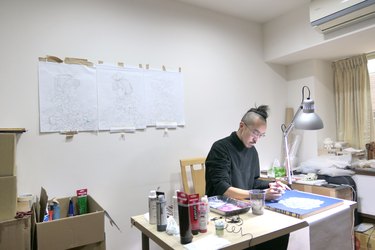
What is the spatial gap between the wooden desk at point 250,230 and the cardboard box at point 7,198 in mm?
766

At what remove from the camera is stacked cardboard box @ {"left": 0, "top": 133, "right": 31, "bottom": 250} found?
5.17ft

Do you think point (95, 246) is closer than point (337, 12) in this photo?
Yes

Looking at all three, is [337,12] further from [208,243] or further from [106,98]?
[208,243]

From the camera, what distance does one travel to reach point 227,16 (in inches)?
129

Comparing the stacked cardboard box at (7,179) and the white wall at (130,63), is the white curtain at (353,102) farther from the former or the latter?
the stacked cardboard box at (7,179)

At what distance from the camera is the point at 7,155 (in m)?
1.64

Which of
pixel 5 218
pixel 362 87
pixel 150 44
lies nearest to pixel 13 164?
pixel 5 218

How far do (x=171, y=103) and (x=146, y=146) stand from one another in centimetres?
52

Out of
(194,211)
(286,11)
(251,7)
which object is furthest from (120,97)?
(286,11)

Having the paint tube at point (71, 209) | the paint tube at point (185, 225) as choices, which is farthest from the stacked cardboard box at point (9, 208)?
the paint tube at point (185, 225)

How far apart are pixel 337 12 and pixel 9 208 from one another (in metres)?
3.09

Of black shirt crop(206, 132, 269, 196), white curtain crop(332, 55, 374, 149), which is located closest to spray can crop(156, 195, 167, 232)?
black shirt crop(206, 132, 269, 196)

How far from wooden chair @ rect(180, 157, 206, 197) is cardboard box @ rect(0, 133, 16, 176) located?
1513 mm

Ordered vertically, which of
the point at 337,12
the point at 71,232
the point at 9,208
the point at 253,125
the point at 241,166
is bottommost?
the point at 71,232
